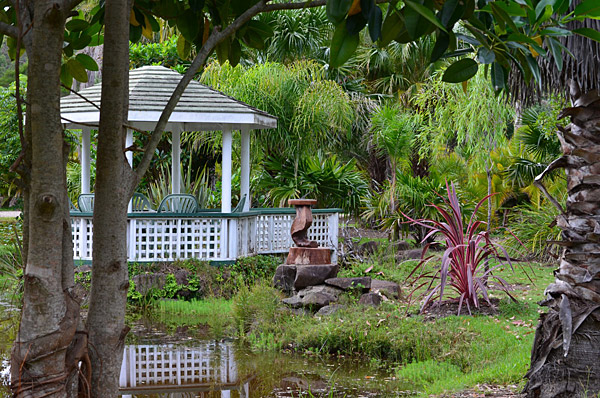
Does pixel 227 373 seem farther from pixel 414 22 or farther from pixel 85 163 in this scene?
pixel 85 163

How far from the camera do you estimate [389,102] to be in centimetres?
2116

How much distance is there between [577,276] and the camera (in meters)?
4.79

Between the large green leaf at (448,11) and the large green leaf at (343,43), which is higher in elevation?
the large green leaf at (448,11)

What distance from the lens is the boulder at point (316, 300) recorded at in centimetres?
910

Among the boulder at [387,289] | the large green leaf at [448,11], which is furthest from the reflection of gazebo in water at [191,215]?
the large green leaf at [448,11]

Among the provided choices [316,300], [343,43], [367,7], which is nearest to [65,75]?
[343,43]

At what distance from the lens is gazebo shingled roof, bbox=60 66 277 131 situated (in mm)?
11516

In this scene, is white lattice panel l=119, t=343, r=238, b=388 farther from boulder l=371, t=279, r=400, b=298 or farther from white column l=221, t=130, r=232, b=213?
white column l=221, t=130, r=232, b=213

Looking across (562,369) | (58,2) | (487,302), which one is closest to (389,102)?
(487,302)

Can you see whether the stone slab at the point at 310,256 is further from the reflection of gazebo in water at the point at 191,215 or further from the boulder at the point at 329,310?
the boulder at the point at 329,310

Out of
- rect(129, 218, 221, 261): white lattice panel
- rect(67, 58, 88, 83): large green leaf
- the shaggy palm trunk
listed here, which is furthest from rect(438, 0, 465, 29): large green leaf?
rect(129, 218, 221, 261): white lattice panel

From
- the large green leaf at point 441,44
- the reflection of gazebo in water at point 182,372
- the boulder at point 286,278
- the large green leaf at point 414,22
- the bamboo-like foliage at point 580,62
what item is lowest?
the reflection of gazebo in water at point 182,372

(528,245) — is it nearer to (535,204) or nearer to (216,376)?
(535,204)

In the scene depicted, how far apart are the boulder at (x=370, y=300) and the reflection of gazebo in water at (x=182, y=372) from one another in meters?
1.95
